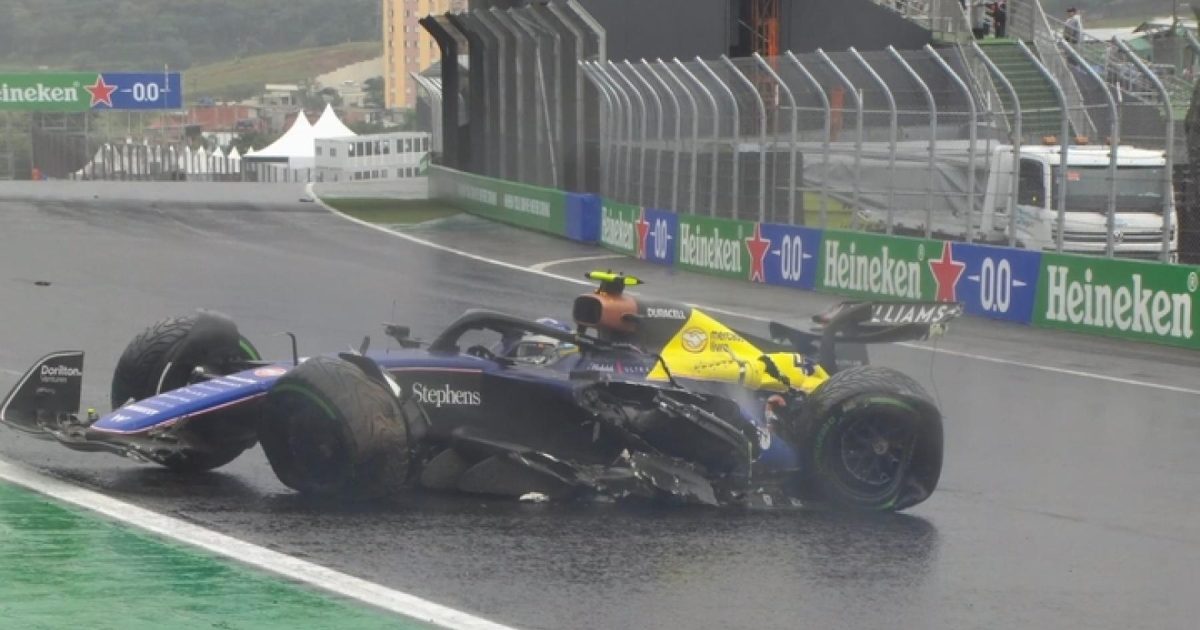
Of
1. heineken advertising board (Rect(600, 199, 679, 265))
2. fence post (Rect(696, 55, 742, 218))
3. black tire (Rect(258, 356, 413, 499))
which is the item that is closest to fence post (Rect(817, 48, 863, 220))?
fence post (Rect(696, 55, 742, 218))

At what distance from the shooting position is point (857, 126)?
2283 centimetres

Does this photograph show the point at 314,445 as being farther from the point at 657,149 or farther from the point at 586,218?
the point at 586,218

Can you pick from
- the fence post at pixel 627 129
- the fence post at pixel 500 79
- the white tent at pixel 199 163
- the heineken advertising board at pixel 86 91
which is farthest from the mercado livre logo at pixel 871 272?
the white tent at pixel 199 163

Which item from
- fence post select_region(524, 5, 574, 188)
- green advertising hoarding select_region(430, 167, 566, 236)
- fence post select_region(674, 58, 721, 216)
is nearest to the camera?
fence post select_region(674, 58, 721, 216)

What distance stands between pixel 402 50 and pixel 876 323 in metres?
122

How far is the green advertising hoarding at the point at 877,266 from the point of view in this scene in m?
21.5

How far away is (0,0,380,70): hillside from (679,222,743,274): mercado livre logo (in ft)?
346

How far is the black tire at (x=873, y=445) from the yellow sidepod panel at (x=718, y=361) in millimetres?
404

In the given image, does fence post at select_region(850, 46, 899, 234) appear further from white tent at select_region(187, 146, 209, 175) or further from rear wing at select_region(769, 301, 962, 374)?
white tent at select_region(187, 146, 209, 175)

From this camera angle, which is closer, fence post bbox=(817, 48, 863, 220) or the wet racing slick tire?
the wet racing slick tire

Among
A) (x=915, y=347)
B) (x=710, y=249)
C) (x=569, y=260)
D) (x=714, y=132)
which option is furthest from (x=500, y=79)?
(x=915, y=347)

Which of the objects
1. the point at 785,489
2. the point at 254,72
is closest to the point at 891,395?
the point at 785,489

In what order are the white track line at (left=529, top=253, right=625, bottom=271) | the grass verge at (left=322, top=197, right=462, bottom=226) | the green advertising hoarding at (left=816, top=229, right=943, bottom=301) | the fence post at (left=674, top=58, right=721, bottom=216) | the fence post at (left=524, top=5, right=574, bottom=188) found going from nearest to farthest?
the green advertising hoarding at (left=816, top=229, right=943, bottom=301) < the fence post at (left=674, top=58, right=721, bottom=216) < the white track line at (left=529, top=253, right=625, bottom=271) < the fence post at (left=524, top=5, right=574, bottom=188) < the grass verge at (left=322, top=197, right=462, bottom=226)

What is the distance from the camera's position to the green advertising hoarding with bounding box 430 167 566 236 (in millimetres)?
32750
